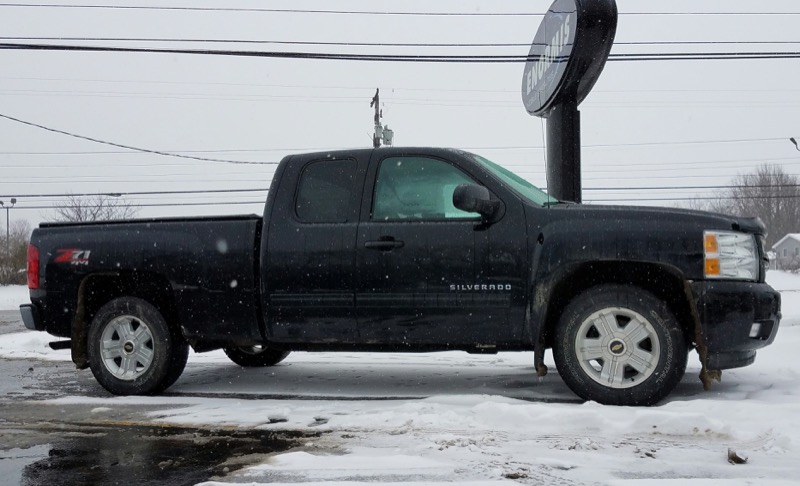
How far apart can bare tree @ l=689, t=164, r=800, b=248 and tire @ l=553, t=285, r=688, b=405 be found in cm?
6671

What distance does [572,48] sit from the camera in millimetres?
9562

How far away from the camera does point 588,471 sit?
3.43 m

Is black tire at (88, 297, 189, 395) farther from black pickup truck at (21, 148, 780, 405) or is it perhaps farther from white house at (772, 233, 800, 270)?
white house at (772, 233, 800, 270)

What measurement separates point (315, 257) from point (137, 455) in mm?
1943

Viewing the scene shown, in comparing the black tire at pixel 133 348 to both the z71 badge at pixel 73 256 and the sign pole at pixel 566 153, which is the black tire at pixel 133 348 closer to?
the z71 badge at pixel 73 256

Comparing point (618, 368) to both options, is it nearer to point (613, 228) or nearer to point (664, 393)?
point (664, 393)

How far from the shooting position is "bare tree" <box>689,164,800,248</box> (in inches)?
2726

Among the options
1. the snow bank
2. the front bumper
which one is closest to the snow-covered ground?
the front bumper

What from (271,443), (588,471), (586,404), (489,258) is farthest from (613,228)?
(271,443)

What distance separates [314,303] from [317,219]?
63 cm

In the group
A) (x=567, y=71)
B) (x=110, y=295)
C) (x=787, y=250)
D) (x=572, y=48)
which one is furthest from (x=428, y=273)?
(x=787, y=250)

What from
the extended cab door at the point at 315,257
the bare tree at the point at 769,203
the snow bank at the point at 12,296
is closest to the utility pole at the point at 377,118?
the snow bank at the point at 12,296

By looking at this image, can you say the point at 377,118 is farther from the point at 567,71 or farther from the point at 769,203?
the point at 769,203

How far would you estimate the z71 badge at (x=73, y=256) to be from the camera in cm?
593
